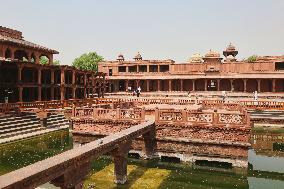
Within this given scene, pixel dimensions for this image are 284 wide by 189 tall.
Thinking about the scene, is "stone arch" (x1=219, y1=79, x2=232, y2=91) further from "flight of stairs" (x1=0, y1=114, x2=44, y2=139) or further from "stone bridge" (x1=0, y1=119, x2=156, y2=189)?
"stone bridge" (x1=0, y1=119, x2=156, y2=189)

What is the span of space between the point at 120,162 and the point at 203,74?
41691 mm

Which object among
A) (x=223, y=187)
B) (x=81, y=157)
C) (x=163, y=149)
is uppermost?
(x=81, y=157)

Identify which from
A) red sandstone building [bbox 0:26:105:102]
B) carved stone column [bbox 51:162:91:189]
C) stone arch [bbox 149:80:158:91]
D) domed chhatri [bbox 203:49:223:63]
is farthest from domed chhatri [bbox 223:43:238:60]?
carved stone column [bbox 51:162:91:189]

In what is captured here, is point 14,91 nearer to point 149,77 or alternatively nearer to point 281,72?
point 149,77

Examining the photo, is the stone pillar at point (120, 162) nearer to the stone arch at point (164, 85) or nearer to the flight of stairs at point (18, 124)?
the flight of stairs at point (18, 124)

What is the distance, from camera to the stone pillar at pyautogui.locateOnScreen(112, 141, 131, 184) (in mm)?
13953

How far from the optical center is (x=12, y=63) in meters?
34.8

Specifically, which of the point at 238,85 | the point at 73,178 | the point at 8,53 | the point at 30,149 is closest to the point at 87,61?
the point at 8,53

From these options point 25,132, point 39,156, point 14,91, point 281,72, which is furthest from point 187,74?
point 39,156

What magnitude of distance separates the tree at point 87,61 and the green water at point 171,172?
6466cm

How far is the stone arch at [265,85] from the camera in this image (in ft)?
169

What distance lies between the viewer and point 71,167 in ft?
31.9

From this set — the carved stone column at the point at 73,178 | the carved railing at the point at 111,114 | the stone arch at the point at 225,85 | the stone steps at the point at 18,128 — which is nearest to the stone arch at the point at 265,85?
the stone arch at the point at 225,85

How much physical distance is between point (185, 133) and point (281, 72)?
3729cm
